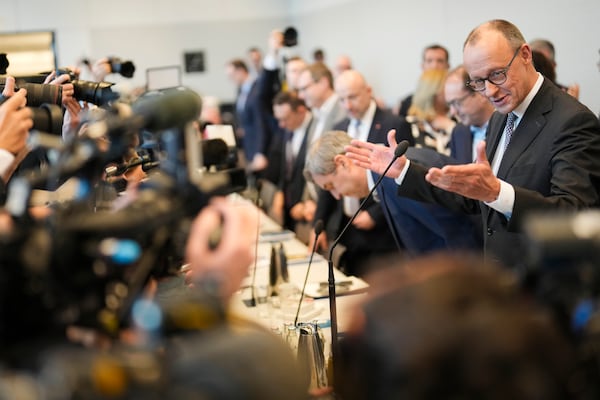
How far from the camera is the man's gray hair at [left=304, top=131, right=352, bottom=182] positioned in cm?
317

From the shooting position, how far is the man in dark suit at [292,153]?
521 cm

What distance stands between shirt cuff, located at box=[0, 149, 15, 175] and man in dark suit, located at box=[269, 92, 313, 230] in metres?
3.40

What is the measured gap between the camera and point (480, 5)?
508cm

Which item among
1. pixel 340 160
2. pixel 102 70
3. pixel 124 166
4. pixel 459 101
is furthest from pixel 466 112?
pixel 124 166

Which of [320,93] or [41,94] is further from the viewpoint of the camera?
[320,93]

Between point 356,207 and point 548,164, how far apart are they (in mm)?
1537

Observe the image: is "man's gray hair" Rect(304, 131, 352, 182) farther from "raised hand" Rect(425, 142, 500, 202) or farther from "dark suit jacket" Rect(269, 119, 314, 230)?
"dark suit jacket" Rect(269, 119, 314, 230)

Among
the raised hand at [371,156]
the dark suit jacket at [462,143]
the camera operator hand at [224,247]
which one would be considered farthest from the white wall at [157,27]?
the camera operator hand at [224,247]

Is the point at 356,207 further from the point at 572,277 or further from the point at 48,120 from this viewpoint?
the point at 572,277

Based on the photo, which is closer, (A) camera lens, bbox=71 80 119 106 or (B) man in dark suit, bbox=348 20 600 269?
(B) man in dark suit, bbox=348 20 600 269

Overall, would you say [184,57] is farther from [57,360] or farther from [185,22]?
[57,360]

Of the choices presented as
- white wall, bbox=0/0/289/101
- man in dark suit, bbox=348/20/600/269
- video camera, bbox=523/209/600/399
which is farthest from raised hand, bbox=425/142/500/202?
white wall, bbox=0/0/289/101

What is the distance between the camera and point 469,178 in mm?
2059

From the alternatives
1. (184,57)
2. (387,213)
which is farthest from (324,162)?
(184,57)
